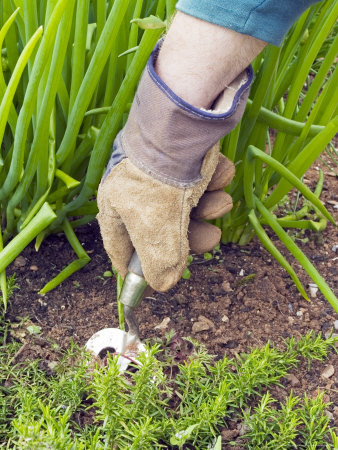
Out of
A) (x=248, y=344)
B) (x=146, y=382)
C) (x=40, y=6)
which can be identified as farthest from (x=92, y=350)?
(x=40, y=6)

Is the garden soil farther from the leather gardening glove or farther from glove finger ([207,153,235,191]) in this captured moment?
glove finger ([207,153,235,191])

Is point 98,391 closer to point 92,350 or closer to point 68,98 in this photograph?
point 92,350

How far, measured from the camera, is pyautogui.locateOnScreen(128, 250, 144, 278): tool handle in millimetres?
1212

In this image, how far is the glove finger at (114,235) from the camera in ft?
3.76

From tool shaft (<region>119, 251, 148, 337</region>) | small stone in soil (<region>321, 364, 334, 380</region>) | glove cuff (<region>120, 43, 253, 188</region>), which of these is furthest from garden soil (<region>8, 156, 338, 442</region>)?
glove cuff (<region>120, 43, 253, 188</region>)

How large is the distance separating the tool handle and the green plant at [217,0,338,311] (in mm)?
407

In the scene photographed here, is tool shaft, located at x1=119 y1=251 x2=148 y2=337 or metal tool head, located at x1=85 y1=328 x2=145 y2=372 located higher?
tool shaft, located at x1=119 y1=251 x2=148 y2=337

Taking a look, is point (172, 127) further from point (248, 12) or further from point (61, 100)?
point (61, 100)

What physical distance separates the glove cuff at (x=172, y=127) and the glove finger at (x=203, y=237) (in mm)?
197

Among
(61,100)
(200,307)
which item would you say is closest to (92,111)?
(61,100)

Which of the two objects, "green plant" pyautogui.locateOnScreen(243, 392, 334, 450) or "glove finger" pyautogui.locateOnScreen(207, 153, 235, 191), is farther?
"glove finger" pyautogui.locateOnScreen(207, 153, 235, 191)

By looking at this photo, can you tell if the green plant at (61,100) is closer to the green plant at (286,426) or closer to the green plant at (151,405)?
the green plant at (151,405)

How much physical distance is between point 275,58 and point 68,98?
1.70ft

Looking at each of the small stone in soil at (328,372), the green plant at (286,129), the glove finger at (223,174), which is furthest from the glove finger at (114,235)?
the small stone in soil at (328,372)
